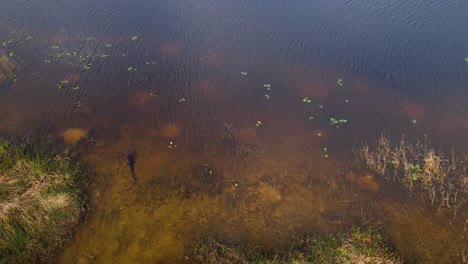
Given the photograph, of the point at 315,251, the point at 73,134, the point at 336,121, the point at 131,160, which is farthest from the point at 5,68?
the point at 315,251

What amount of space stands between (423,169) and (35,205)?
601 inches

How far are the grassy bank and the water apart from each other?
0.71m

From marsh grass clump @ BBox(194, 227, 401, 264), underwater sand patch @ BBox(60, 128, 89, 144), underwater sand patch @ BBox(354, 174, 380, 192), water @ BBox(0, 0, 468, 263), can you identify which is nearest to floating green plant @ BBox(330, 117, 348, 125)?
water @ BBox(0, 0, 468, 263)

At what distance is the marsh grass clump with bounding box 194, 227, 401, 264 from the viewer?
1090 centimetres

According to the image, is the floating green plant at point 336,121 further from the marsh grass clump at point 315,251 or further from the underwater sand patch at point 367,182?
the marsh grass clump at point 315,251

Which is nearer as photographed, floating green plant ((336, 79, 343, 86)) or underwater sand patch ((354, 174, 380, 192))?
underwater sand patch ((354, 174, 380, 192))

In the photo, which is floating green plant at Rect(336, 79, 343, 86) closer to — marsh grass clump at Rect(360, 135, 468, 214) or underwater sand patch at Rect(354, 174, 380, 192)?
marsh grass clump at Rect(360, 135, 468, 214)

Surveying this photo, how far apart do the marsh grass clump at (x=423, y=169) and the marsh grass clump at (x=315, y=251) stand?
10.6 feet

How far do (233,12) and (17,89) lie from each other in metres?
15.4

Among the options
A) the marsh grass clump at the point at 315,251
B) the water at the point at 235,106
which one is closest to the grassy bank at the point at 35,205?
the water at the point at 235,106

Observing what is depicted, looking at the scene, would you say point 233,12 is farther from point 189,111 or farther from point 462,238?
point 462,238

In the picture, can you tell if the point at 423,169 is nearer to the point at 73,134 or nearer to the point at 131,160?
the point at 131,160

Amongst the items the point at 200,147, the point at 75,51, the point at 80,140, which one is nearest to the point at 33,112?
the point at 80,140

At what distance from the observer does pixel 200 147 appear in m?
15.9
